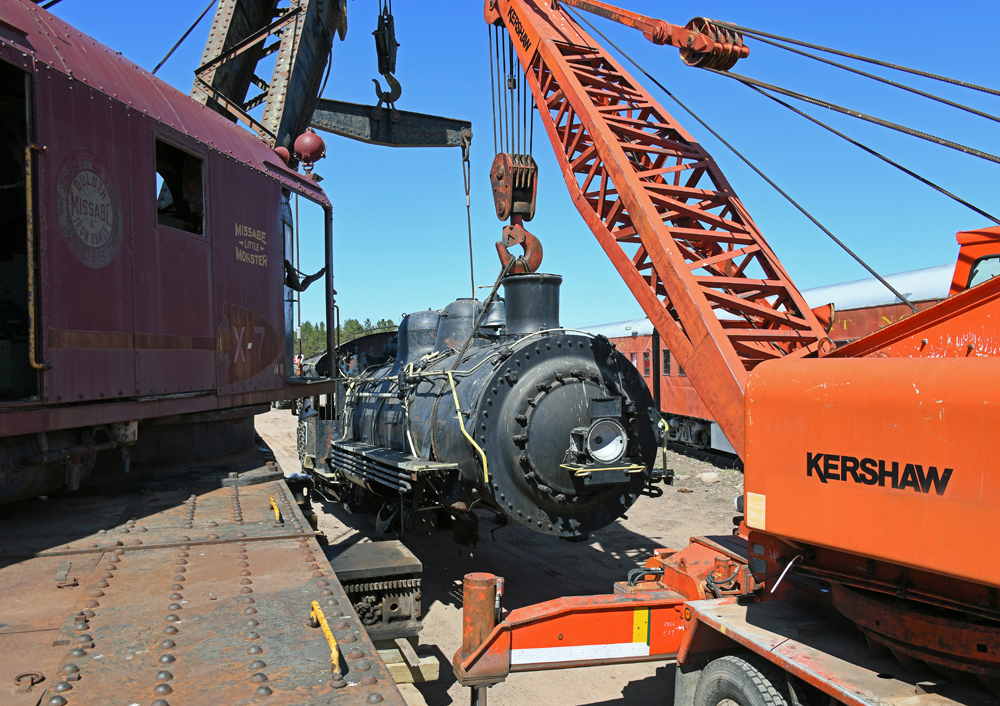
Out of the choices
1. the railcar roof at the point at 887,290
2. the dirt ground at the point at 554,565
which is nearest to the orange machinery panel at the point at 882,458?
the dirt ground at the point at 554,565

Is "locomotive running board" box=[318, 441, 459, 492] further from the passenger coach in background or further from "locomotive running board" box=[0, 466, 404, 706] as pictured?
"locomotive running board" box=[0, 466, 404, 706]

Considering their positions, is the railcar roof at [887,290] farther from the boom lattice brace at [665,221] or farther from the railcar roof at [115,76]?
the railcar roof at [115,76]

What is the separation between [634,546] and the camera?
361 inches

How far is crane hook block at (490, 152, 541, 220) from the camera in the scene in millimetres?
8820

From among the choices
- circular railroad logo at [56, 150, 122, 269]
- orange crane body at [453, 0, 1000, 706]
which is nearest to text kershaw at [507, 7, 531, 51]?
orange crane body at [453, 0, 1000, 706]

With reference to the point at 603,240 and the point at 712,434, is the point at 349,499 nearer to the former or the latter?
the point at 603,240

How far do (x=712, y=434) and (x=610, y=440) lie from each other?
395 inches

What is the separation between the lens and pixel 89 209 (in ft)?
11.5

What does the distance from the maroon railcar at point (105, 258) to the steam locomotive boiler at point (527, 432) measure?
6.75 feet

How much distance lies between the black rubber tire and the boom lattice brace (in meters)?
1.97

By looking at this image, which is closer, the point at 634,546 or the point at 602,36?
the point at 602,36

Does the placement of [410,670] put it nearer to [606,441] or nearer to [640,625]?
[640,625]

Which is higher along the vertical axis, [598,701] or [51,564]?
[51,564]

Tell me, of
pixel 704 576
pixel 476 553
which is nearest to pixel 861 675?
pixel 704 576
